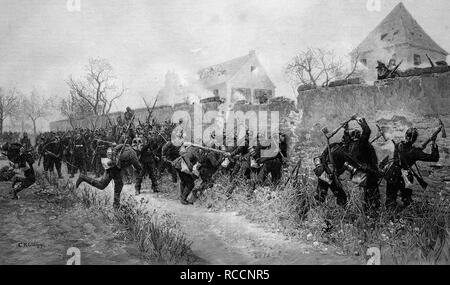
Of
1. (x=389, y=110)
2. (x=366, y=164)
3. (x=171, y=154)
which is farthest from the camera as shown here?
(x=171, y=154)

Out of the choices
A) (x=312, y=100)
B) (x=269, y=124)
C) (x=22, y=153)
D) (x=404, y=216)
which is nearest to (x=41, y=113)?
(x=22, y=153)

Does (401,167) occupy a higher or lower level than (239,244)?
higher

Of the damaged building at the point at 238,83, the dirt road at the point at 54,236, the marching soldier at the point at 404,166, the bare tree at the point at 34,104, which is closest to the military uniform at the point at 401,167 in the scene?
the marching soldier at the point at 404,166

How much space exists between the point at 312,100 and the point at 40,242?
6296 millimetres

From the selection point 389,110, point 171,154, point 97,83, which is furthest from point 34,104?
point 389,110

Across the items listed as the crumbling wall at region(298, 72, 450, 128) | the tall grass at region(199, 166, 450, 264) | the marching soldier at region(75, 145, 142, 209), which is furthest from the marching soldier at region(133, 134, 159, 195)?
the crumbling wall at region(298, 72, 450, 128)

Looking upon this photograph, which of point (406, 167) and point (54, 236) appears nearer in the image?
point (54, 236)
